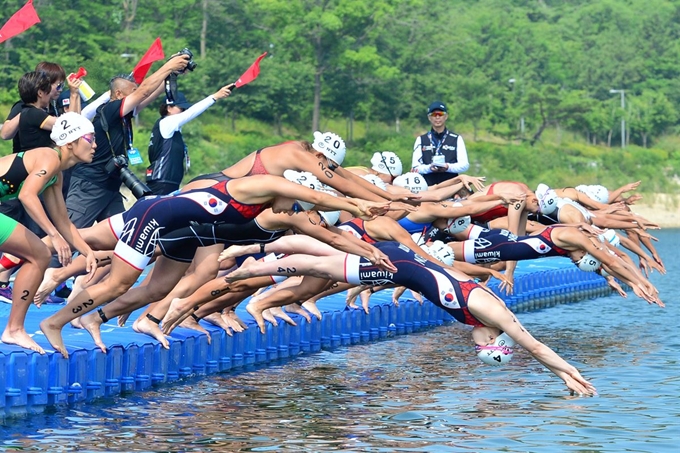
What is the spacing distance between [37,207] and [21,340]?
42.3 inches

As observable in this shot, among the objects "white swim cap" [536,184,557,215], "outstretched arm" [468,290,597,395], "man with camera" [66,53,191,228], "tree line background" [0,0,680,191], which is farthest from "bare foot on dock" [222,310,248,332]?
"tree line background" [0,0,680,191]

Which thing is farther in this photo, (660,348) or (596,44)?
(596,44)

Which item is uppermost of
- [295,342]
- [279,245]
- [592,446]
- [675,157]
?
[675,157]

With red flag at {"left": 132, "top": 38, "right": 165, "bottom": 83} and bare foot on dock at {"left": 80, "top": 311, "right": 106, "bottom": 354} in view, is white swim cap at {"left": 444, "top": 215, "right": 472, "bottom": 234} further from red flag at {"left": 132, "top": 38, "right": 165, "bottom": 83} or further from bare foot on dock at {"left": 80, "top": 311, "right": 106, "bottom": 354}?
bare foot on dock at {"left": 80, "top": 311, "right": 106, "bottom": 354}

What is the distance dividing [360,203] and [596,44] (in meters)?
106

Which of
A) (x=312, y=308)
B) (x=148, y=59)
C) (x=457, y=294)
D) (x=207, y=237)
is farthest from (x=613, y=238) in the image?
(x=207, y=237)

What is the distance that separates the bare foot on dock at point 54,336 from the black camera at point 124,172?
2.54 metres

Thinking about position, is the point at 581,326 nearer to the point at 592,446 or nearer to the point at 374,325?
the point at 374,325

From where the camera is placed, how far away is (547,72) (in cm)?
10175

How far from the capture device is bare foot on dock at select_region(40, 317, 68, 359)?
9.57 m

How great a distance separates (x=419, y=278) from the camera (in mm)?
10141

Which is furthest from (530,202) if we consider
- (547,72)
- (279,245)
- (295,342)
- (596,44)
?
(596,44)

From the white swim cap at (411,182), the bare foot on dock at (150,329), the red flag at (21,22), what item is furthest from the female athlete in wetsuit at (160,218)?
the white swim cap at (411,182)

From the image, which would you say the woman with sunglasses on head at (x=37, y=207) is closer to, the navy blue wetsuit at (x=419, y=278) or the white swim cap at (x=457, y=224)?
the navy blue wetsuit at (x=419, y=278)
